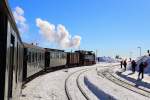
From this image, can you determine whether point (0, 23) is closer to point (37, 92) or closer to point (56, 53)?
point (37, 92)

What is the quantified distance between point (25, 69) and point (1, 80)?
12.7 m

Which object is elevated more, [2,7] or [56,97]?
[2,7]

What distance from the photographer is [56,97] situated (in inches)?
667

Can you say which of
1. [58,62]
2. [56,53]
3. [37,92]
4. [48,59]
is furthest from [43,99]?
[58,62]

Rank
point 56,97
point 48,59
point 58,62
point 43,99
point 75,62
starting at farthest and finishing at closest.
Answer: point 75,62, point 58,62, point 48,59, point 56,97, point 43,99

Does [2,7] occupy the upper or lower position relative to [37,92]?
upper

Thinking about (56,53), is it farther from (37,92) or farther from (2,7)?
(2,7)

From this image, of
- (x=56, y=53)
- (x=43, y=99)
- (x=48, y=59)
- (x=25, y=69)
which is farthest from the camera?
(x=56, y=53)

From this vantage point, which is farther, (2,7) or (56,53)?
(56,53)

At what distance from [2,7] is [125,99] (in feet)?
40.5

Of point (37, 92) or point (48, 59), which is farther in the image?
point (48, 59)

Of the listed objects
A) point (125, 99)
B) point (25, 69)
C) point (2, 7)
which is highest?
point (2, 7)

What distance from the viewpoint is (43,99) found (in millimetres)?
15898

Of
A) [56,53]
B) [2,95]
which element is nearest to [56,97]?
[2,95]
